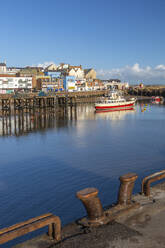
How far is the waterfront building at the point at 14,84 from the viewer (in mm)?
91875

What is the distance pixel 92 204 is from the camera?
5.96 metres

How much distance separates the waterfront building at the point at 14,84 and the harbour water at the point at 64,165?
6211 cm

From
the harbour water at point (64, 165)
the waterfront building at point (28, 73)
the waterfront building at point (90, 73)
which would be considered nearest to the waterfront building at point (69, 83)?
the waterfront building at point (28, 73)

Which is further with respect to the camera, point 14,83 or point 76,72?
point 76,72

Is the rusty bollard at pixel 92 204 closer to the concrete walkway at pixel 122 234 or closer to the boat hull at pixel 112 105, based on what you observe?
the concrete walkway at pixel 122 234

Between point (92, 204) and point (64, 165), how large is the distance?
13485 mm

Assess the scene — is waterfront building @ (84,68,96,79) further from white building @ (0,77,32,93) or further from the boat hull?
the boat hull

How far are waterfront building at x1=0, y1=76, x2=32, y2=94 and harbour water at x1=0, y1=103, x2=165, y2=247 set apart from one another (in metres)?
62.1

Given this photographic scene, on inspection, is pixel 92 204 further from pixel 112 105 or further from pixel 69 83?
pixel 69 83

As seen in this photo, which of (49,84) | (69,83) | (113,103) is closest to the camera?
(113,103)

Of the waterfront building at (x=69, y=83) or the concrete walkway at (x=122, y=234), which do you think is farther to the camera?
the waterfront building at (x=69, y=83)

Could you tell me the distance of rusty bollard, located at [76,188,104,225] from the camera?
582cm

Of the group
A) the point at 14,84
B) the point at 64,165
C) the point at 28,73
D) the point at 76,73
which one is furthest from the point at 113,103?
the point at 76,73

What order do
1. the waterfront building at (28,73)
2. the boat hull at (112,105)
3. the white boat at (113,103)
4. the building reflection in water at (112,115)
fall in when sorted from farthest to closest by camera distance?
the waterfront building at (28,73)
the white boat at (113,103)
the boat hull at (112,105)
the building reflection in water at (112,115)
